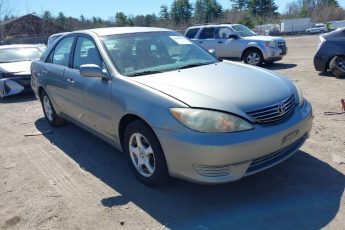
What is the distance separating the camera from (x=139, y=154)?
4035 mm

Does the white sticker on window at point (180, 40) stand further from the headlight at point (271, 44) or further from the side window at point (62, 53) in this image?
the headlight at point (271, 44)

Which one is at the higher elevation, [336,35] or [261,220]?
[336,35]

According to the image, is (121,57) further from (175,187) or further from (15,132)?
(15,132)

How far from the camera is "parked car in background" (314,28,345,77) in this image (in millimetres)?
9742

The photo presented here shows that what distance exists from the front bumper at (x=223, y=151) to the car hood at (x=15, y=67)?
291 inches

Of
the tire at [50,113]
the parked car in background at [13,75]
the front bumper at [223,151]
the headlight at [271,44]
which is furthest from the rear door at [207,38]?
the front bumper at [223,151]

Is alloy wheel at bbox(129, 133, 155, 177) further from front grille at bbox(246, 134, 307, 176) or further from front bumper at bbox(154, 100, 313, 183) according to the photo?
front grille at bbox(246, 134, 307, 176)

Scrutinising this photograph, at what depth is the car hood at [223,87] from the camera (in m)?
3.45

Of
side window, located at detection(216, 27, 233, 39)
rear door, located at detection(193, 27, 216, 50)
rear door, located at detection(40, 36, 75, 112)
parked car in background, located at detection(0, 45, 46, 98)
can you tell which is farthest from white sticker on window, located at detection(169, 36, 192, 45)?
rear door, located at detection(193, 27, 216, 50)

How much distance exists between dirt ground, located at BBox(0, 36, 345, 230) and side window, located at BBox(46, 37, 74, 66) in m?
1.33

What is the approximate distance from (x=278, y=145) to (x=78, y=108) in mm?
2802

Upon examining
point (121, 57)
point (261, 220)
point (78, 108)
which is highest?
point (121, 57)

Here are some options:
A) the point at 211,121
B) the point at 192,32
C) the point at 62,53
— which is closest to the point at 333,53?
the point at 192,32

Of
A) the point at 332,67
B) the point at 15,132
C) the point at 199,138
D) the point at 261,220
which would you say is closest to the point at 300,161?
the point at 261,220
